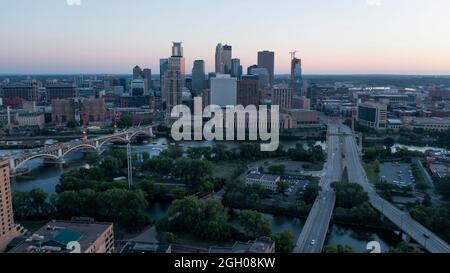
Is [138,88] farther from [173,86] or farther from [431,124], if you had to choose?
[431,124]

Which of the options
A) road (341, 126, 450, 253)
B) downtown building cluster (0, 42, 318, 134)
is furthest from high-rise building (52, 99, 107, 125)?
road (341, 126, 450, 253)

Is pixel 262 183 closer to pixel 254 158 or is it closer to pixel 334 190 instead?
pixel 334 190

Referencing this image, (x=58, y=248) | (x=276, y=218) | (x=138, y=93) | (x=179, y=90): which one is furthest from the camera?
(x=138, y=93)

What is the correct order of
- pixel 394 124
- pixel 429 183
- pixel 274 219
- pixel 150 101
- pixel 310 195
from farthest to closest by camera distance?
1. pixel 150 101
2. pixel 394 124
3. pixel 429 183
4. pixel 310 195
5. pixel 274 219

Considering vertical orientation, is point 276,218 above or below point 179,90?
below

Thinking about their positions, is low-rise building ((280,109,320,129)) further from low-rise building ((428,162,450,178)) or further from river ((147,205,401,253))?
river ((147,205,401,253))

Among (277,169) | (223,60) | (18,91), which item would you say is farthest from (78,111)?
(277,169)
